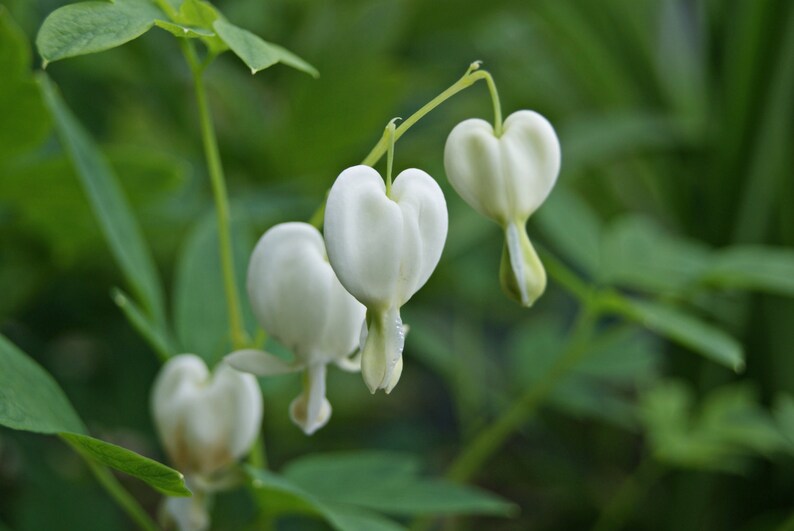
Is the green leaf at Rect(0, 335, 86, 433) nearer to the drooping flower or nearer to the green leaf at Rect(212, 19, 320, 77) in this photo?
the drooping flower

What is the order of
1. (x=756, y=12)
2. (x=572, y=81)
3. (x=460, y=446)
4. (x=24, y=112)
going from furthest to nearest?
1. (x=572, y=81)
2. (x=756, y=12)
3. (x=460, y=446)
4. (x=24, y=112)

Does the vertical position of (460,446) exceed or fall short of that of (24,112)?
it falls short

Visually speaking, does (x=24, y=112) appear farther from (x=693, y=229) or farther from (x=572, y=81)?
(x=572, y=81)

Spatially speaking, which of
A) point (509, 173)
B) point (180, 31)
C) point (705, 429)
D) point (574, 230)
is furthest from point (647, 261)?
point (180, 31)

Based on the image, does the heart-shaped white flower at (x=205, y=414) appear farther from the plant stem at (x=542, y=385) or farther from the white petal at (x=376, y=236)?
the plant stem at (x=542, y=385)

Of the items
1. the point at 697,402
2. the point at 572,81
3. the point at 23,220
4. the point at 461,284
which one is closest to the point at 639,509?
the point at 697,402
